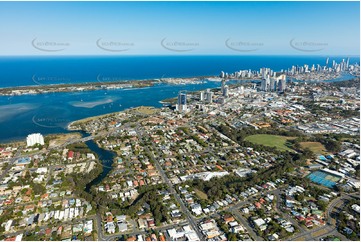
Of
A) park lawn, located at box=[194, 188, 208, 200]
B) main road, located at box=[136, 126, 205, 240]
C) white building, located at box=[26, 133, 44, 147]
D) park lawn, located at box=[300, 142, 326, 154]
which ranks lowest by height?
park lawn, located at box=[300, 142, 326, 154]

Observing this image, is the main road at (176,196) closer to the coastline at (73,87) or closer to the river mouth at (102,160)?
the river mouth at (102,160)

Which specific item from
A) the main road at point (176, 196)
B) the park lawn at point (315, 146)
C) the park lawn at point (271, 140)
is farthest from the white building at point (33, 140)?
the park lawn at point (315, 146)

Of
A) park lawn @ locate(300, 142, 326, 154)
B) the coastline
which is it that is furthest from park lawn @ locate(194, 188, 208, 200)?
the coastline

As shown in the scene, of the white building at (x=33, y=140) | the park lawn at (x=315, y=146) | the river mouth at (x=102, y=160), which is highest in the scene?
the white building at (x=33, y=140)

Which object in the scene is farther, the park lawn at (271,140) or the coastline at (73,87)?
the coastline at (73,87)

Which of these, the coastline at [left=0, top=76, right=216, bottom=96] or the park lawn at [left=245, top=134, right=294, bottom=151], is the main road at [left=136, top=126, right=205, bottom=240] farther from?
the coastline at [left=0, top=76, right=216, bottom=96]

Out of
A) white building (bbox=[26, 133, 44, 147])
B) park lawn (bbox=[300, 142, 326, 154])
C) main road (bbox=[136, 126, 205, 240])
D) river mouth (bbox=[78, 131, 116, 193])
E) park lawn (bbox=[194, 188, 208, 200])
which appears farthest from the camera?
white building (bbox=[26, 133, 44, 147])

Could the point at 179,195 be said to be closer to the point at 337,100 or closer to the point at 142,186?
the point at 142,186
